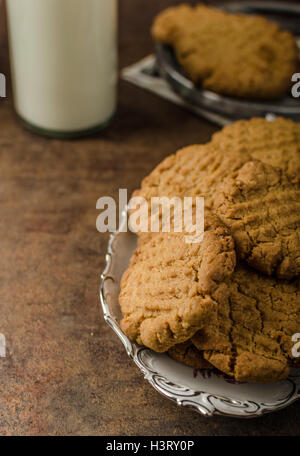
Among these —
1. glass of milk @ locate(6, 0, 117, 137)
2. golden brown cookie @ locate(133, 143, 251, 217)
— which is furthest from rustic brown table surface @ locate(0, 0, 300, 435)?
golden brown cookie @ locate(133, 143, 251, 217)

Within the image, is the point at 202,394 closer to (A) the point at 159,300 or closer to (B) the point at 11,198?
(A) the point at 159,300

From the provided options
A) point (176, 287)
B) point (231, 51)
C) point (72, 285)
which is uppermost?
point (231, 51)

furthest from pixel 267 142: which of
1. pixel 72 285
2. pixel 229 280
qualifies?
pixel 72 285

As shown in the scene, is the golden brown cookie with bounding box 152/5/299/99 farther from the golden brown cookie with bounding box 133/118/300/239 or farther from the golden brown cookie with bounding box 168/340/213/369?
the golden brown cookie with bounding box 168/340/213/369

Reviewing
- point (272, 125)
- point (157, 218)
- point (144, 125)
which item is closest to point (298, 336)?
point (157, 218)

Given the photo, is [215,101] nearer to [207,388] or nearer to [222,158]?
[222,158]

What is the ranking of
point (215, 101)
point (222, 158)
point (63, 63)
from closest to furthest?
point (222, 158) < point (63, 63) < point (215, 101)
